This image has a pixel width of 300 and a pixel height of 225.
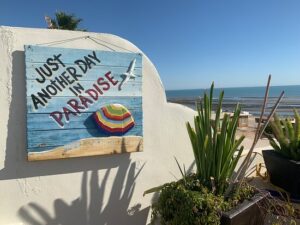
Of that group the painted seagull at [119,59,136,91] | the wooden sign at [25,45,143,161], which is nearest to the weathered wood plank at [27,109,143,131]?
the wooden sign at [25,45,143,161]

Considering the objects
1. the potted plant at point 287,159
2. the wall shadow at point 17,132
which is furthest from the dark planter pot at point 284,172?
the wall shadow at point 17,132

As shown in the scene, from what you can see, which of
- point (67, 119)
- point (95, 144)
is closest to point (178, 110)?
point (95, 144)

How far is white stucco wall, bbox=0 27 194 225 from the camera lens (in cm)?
222

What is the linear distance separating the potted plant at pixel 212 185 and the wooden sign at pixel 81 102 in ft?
1.91

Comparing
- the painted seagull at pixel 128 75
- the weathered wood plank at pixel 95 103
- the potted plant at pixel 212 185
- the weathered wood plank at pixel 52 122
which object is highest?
the painted seagull at pixel 128 75

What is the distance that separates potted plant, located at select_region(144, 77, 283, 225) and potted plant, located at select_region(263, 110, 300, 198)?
0.69m

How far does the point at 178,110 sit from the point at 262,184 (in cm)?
134

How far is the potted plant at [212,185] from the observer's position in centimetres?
215

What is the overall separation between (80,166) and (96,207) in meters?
0.42

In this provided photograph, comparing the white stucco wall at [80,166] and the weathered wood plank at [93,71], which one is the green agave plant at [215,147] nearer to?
the white stucco wall at [80,166]

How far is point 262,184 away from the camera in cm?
330

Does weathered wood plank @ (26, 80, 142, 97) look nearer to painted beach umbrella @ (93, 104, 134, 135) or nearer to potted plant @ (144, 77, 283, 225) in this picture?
painted beach umbrella @ (93, 104, 134, 135)

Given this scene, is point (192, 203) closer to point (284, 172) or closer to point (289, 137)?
point (284, 172)

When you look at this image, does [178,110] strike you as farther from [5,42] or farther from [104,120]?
[5,42]
